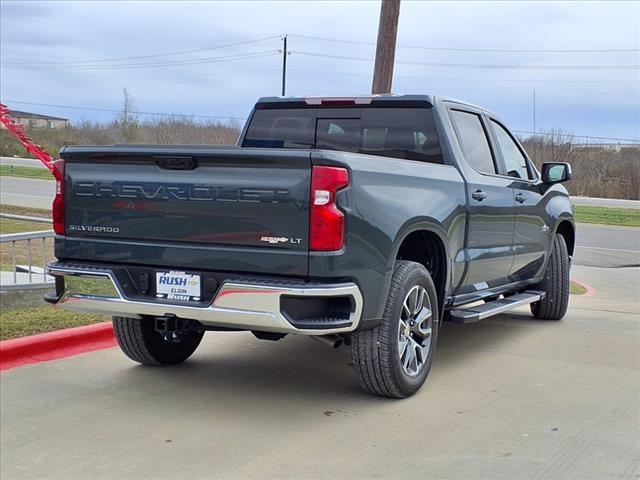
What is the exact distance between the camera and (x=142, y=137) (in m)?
51.6

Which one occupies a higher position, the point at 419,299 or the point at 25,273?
the point at 419,299

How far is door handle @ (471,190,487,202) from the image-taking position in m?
5.93

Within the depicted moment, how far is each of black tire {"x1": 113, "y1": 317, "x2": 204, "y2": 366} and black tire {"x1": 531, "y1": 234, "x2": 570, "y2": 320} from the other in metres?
3.72

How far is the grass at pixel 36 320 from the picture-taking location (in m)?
6.23

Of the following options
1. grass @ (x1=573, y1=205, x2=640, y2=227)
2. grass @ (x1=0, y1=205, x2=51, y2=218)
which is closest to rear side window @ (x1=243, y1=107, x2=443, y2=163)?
grass @ (x1=0, y1=205, x2=51, y2=218)

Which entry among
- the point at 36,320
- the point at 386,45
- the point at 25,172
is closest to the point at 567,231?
the point at 386,45

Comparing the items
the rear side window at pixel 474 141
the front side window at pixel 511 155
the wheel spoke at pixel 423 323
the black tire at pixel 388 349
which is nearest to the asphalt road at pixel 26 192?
the front side window at pixel 511 155

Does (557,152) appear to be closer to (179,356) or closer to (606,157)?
(606,157)

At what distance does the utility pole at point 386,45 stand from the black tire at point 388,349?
7115 millimetres

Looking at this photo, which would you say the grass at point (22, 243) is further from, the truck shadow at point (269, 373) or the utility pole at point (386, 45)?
the utility pole at point (386, 45)

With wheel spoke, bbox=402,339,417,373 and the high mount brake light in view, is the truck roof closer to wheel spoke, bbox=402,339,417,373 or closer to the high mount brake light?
the high mount brake light

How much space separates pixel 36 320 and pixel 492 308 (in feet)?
12.5

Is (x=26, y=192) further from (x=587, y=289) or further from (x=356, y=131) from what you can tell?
(x=356, y=131)

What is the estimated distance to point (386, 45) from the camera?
11734 millimetres
